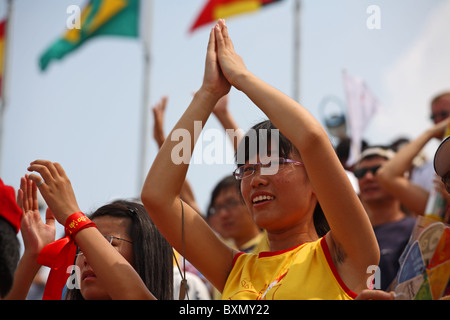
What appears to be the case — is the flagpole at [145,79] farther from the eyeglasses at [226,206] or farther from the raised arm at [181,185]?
the raised arm at [181,185]

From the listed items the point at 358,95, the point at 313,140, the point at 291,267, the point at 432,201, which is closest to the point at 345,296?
the point at 291,267

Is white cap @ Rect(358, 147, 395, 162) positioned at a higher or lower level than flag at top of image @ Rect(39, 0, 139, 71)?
lower

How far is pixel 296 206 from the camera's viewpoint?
2551mm

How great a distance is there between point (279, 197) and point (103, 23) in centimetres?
912

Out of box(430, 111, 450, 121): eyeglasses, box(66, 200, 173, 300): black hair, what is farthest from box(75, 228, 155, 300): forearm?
box(430, 111, 450, 121): eyeglasses

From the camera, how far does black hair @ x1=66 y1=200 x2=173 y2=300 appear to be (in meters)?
2.88

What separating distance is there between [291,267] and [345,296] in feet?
0.81

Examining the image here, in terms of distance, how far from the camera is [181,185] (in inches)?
95.7

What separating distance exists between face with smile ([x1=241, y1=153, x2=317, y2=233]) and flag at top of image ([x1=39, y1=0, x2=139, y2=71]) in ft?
29.4

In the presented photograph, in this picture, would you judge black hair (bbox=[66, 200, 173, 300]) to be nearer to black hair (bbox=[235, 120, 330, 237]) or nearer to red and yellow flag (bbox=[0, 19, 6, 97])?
black hair (bbox=[235, 120, 330, 237])

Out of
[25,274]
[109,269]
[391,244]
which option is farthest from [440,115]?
[109,269]

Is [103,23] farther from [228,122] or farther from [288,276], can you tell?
[288,276]

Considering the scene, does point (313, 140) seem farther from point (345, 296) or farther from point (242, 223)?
point (242, 223)
